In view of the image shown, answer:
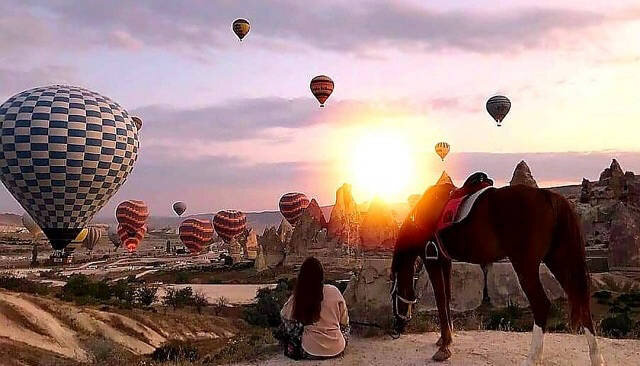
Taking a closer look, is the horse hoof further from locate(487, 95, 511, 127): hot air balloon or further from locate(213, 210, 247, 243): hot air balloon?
locate(213, 210, 247, 243): hot air balloon

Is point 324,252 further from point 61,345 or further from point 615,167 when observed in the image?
point 61,345

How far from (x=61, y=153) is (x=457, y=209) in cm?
2879

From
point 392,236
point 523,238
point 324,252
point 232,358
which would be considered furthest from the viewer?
point 324,252

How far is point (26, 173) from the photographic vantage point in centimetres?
3200

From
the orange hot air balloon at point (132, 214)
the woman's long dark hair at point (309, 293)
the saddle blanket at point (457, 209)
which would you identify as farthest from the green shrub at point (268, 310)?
the orange hot air balloon at point (132, 214)

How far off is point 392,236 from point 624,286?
1135 inches

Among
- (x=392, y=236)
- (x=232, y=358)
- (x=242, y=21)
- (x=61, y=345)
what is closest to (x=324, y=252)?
(x=392, y=236)

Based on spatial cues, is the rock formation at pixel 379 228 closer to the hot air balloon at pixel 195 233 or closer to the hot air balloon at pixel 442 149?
the hot air balloon at pixel 442 149

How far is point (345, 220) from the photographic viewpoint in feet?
219

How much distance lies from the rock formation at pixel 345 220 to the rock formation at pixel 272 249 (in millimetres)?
6436

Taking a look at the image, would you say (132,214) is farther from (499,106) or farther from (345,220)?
(499,106)

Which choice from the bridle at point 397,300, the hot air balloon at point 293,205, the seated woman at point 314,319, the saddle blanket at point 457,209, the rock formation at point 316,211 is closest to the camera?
the saddle blanket at point 457,209

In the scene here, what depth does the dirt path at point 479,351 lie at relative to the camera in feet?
27.9

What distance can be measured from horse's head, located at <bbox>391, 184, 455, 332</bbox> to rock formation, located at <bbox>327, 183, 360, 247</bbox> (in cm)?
5451
